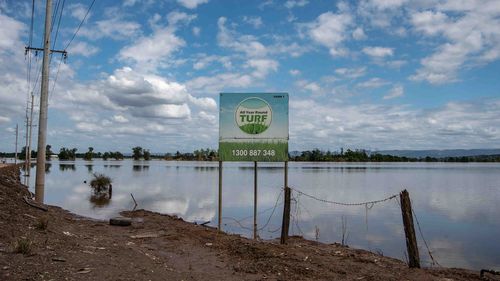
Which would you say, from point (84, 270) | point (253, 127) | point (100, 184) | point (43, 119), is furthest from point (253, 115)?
point (100, 184)

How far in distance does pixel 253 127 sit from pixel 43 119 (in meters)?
11.3

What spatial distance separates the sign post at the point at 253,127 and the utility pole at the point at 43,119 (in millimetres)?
9793

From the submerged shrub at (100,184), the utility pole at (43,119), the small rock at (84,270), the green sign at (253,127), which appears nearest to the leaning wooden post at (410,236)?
the green sign at (253,127)

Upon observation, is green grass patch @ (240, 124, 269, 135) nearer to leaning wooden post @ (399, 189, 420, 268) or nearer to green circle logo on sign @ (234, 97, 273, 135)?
green circle logo on sign @ (234, 97, 273, 135)

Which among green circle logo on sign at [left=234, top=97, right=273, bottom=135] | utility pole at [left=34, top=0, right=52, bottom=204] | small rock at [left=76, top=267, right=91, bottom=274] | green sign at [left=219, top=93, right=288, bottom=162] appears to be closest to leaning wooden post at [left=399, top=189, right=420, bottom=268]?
green sign at [left=219, top=93, right=288, bottom=162]

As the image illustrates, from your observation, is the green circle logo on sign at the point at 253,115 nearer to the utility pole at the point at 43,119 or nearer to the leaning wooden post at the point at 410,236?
the leaning wooden post at the point at 410,236

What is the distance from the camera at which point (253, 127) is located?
13516 millimetres

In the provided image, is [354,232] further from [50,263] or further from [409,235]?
[50,263]

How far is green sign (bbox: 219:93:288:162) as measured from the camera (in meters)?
13.3

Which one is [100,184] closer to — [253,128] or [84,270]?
[253,128]

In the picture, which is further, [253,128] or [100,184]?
[100,184]

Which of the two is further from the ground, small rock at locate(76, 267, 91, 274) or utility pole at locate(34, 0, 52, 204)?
utility pole at locate(34, 0, 52, 204)

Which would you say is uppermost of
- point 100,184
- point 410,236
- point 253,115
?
point 253,115

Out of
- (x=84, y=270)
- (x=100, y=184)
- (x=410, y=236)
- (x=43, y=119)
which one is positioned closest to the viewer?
(x=84, y=270)
